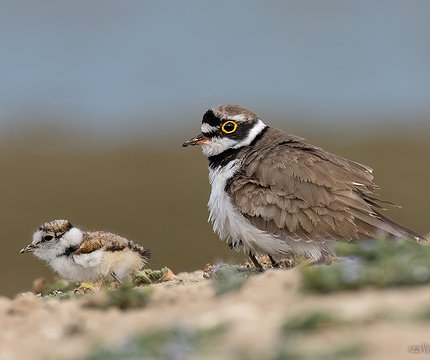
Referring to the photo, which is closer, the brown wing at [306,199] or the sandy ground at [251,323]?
the sandy ground at [251,323]

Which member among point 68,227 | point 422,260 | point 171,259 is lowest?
point 171,259

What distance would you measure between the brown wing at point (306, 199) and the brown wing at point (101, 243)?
1.27 m

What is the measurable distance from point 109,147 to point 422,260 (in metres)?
26.0

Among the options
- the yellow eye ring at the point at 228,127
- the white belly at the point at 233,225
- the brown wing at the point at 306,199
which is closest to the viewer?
the brown wing at the point at 306,199

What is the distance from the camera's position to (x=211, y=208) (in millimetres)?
9445

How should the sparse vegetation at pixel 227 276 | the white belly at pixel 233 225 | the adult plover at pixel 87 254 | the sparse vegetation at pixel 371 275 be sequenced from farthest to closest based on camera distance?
the adult plover at pixel 87 254
the white belly at pixel 233 225
the sparse vegetation at pixel 227 276
the sparse vegetation at pixel 371 275

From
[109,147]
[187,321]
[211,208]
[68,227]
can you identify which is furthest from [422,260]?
[109,147]

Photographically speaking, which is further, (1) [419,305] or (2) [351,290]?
(2) [351,290]

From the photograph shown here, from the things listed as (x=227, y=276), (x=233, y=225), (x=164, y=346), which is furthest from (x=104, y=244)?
(x=164, y=346)

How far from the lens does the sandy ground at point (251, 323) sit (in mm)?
4980

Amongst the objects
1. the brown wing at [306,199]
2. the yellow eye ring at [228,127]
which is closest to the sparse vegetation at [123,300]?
the brown wing at [306,199]

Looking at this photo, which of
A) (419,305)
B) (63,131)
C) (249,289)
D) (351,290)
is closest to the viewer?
(419,305)

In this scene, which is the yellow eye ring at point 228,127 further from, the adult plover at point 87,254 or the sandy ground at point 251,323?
the sandy ground at point 251,323

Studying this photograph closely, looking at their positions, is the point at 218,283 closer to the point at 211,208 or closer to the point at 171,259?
the point at 211,208
